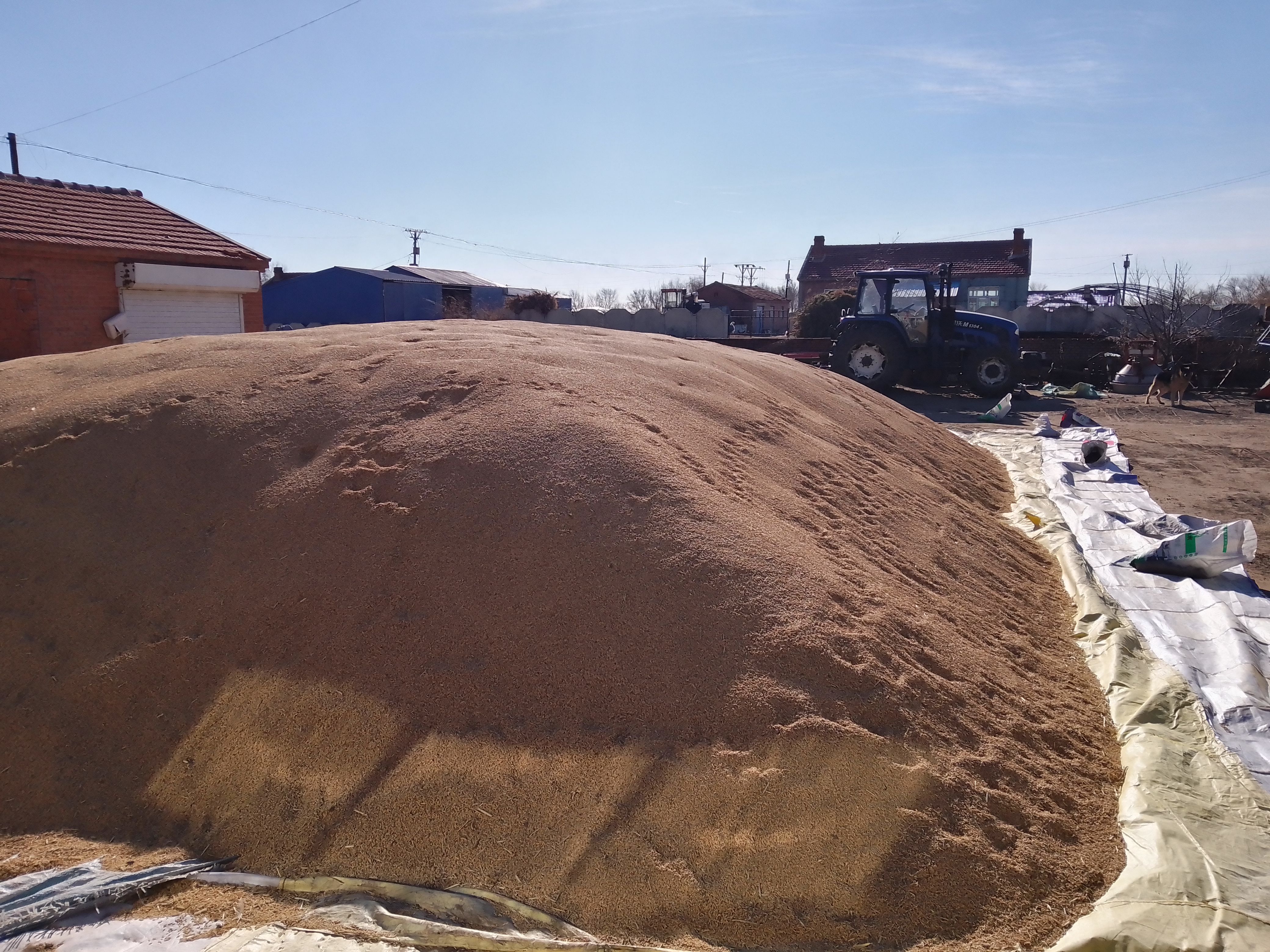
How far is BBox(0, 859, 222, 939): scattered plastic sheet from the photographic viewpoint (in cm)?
258

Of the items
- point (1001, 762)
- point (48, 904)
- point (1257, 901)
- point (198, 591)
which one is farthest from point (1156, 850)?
point (198, 591)

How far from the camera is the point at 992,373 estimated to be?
1561 cm

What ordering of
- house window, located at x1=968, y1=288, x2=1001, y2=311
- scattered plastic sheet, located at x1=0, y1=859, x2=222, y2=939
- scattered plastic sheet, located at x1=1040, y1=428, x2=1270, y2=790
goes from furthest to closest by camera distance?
house window, located at x1=968, y1=288, x2=1001, y2=311 → scattered plastic sheet, located at x1=1040, y1=428, x2=1270, y2=790 → scattered plastic sheet, located at x1=0, y1=859, x2=222, y2=939

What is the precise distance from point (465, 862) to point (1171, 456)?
1034 cm

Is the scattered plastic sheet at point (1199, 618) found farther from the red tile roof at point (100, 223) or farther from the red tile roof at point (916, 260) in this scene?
the red tile roof at point (916, 260)

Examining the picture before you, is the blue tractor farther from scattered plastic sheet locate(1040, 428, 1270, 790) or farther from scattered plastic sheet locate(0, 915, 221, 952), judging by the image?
scattered plastic sheet locate(0, 915, 221, 952)

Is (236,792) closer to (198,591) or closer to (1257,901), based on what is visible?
(198,591)

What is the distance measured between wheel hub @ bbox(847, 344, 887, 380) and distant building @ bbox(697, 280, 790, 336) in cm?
2022

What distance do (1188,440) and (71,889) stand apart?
42.4ft

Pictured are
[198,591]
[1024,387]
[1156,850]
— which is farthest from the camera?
[1024,387]

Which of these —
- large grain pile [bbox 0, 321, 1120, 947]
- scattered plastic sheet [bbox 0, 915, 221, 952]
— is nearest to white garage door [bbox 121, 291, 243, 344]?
large grain pile [bbox 0, 321, 1120, 947]

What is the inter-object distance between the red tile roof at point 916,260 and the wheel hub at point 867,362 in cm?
1879

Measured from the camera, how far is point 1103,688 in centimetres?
397

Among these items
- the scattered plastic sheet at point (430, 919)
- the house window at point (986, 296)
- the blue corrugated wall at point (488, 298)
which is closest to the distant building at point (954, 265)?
the house window at point (986, 296)
